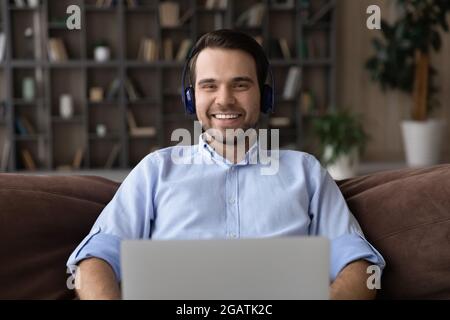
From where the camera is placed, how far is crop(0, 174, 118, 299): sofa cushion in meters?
1.37

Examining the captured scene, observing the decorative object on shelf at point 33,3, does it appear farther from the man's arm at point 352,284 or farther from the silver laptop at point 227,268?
the silver laptop at point 227,268

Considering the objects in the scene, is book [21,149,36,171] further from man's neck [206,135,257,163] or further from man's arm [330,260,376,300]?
man's arm [330,260,376,300]

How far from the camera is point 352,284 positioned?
1.23 meters

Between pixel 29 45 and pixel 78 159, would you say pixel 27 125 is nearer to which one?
pixel 78 159

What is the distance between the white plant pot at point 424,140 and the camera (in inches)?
224

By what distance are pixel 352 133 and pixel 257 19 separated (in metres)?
1.46

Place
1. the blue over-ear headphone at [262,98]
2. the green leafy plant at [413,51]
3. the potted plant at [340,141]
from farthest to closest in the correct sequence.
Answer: the green leafy plant at [413,51] < the potted plant at [340,141] < the blue over-ear headphone at [262,98]

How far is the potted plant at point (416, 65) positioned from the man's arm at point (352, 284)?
4.50 m

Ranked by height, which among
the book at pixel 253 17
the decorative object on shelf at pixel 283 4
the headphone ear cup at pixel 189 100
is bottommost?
the headphone ear cup at pixel 189 100

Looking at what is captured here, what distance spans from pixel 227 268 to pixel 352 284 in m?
0.45

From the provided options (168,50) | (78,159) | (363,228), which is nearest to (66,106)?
(78,159)

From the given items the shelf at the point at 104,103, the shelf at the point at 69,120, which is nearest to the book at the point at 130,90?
the shelf at the point at 104,103

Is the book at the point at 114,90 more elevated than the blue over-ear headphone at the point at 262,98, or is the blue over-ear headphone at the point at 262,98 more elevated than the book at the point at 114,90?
the blue over-ear headphone at the point at 262,98
